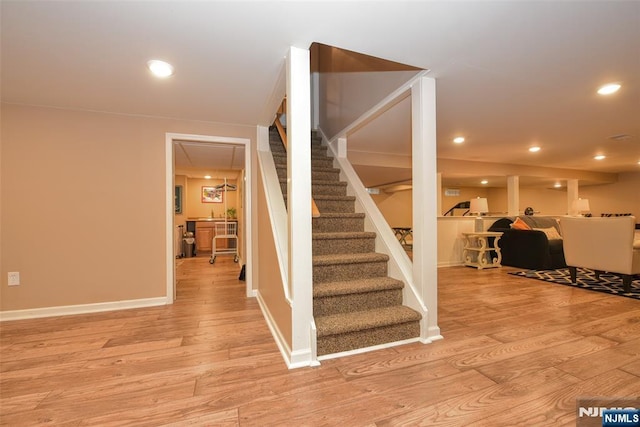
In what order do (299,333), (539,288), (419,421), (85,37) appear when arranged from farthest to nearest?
1. (539,288)
2. (299,333)
3. (85,37)
4. (419,421)

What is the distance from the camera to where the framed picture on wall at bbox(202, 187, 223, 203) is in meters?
7.71

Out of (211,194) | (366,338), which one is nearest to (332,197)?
(366,338)

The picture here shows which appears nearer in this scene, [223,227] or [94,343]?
[94,343]

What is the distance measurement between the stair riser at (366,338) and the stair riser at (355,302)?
0.23m

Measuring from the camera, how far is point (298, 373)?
1.66 meters

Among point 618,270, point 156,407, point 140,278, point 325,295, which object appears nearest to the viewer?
point 156,407

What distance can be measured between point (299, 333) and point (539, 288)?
134 inches

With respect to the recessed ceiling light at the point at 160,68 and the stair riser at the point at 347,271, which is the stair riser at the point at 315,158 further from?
the stair riser at the point at 347,271

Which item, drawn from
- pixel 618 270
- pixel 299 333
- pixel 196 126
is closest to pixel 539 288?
pixel 618 270

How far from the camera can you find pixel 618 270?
3287 mm

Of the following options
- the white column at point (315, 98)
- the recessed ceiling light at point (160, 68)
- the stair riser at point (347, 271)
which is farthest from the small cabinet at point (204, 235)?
the stair riser at point (347, 271)

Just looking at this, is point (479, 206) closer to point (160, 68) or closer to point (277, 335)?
point (277, 335)

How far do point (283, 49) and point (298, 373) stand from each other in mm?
2048

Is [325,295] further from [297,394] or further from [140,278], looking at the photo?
[140,278]
